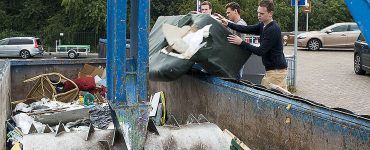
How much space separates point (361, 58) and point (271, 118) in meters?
12.3

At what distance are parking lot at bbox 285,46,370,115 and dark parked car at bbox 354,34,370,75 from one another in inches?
10.0

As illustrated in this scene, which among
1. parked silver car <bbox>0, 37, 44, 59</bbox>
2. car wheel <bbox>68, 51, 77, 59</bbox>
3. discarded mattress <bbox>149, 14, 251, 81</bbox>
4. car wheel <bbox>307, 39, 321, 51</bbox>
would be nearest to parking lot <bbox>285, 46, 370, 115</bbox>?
discarded mattress <bbox>149, 14, 251, 81</bbox>

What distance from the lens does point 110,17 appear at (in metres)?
4.32

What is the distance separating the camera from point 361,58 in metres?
16.0

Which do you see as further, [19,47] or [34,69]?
[19,47]

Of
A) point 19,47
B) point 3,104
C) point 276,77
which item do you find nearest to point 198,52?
point 276,77

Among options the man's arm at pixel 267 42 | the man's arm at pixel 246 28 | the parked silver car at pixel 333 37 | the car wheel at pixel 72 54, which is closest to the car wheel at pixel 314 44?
the parked silver car at pixel 333 37

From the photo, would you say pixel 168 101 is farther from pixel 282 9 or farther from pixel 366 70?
pixel 282 9

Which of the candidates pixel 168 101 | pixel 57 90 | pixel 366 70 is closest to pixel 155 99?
pixel 168 101

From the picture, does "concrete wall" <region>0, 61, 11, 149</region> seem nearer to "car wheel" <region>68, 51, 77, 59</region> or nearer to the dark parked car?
the dark parked car

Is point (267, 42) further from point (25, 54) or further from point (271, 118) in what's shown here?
point (25, 54)

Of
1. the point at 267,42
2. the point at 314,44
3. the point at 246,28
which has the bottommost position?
the point at 314,44

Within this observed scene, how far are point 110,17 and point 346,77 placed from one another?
13309mm

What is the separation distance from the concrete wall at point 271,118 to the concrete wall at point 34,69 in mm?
3916
